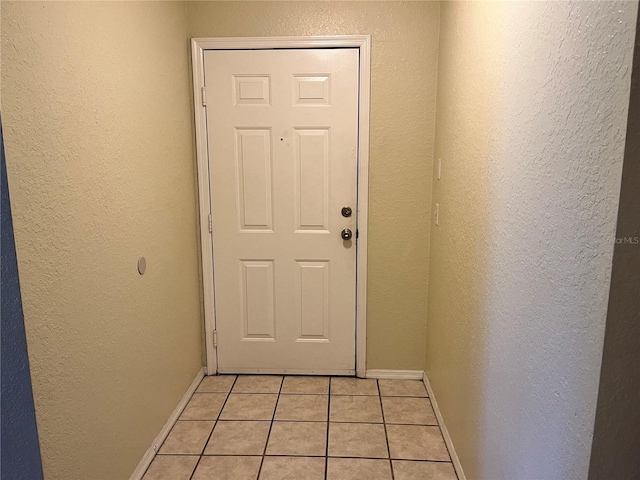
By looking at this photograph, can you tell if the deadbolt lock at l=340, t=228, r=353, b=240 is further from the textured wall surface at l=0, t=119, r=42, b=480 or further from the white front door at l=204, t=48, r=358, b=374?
the textured wall surface at l=0, t=119, r=42, b=480

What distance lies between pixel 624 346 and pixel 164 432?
2.04 m

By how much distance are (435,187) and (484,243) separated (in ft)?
3.06

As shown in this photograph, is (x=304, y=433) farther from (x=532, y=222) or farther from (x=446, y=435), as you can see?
(x=532, y=222)

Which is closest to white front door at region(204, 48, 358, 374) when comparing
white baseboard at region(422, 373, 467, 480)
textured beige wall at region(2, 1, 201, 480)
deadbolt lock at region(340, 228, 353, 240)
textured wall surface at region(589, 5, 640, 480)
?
deadbolt lock at region(340, 228, 353, 240)

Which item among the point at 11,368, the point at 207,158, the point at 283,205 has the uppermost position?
the point at 207,158

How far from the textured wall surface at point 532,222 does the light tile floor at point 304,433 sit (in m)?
0.27

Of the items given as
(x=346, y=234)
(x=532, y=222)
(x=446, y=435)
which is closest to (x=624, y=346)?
(x=532, y=222)

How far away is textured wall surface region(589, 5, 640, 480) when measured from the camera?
2.65ft

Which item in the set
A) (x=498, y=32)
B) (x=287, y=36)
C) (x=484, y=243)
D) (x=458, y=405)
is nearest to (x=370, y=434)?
(x=458, y=405)

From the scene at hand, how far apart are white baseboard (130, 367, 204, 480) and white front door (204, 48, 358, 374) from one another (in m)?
0.22

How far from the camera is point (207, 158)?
265 cm

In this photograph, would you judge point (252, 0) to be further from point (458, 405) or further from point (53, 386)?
point (458, 405)

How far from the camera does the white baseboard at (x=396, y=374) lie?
2825mm

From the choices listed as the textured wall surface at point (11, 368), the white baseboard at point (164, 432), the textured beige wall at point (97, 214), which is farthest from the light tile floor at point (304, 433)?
the textured wall surface at point (11, 368)
